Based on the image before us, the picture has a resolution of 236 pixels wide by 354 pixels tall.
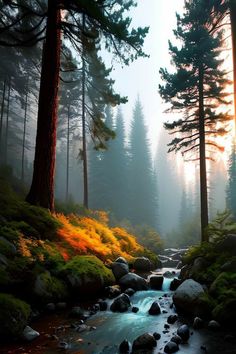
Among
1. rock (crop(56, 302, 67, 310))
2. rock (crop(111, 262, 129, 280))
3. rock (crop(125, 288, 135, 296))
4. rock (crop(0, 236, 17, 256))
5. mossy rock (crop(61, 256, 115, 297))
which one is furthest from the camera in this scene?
rock (crop(111, 262, 129, 280))

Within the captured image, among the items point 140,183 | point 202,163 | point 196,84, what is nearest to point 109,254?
point 202,163

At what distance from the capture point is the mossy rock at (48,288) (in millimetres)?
6293

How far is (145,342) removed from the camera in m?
4.93

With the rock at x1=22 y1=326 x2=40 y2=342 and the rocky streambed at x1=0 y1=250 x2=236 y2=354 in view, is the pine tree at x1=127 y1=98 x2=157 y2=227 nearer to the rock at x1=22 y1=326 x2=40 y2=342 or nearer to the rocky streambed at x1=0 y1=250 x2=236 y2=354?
the rocky streambed at x1=0 y1=250 x2=236 y2=354

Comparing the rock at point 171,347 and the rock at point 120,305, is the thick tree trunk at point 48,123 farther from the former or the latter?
the rock at point 171,347

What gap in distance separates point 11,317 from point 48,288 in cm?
146

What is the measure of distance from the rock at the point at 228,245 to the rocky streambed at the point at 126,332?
7.21ft

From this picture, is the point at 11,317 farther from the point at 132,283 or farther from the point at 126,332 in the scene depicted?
the point at 132,283

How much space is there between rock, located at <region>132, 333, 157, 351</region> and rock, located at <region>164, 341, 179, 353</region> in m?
0.24

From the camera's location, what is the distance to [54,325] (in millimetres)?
5609

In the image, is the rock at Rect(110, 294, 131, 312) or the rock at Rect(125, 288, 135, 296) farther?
the rock at Rect(125, 288, 135, 296)

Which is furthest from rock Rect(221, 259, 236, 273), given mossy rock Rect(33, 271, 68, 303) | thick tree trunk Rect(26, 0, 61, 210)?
thick tree trunk Rect(26, 0, 61, 210)

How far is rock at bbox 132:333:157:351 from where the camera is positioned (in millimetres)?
4875

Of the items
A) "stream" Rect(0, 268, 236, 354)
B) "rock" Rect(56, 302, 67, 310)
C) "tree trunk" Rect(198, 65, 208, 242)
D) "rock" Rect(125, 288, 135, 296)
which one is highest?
"tree trunk" Rect(198, 65, 208, 242)
